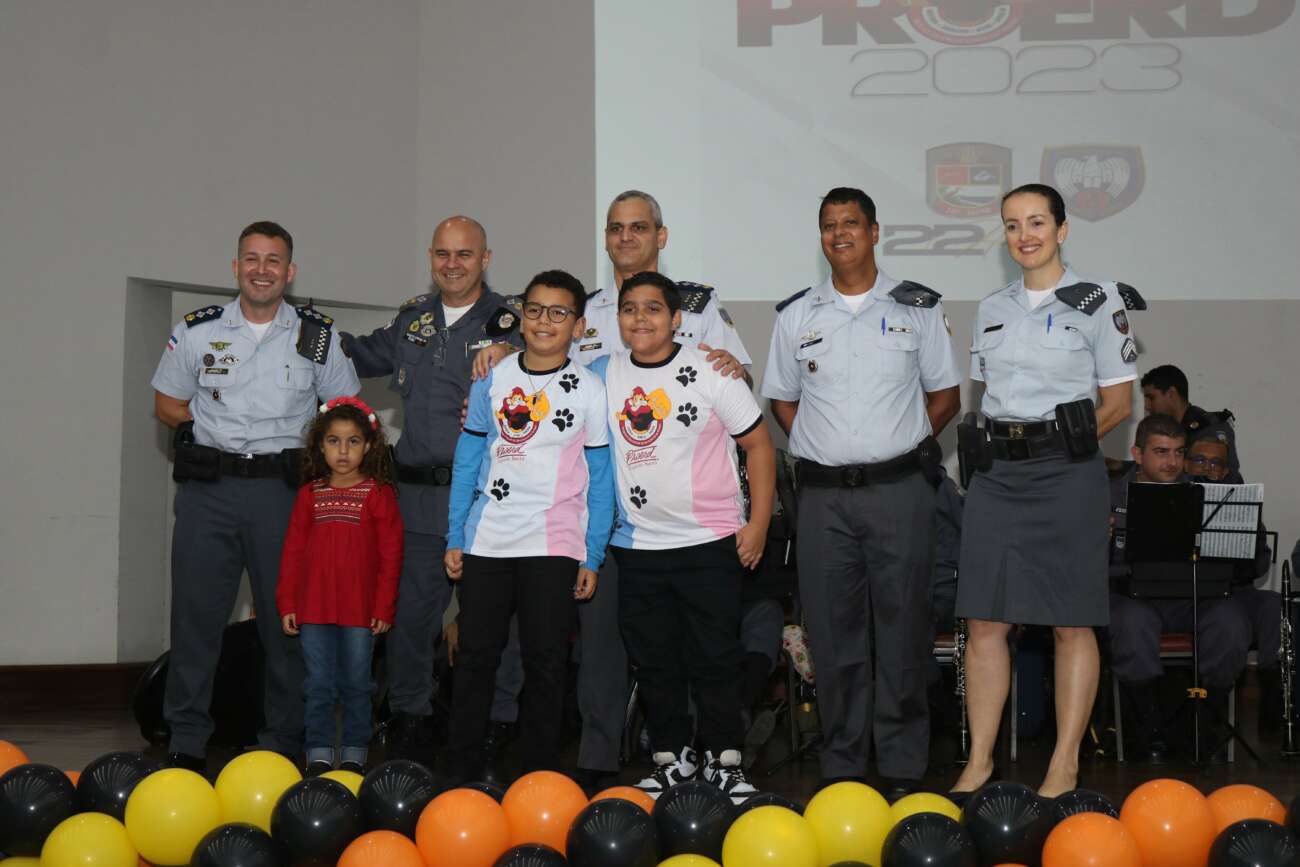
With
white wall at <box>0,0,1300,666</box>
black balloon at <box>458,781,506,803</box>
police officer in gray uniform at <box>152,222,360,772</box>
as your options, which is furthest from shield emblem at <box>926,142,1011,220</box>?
black balloon at <box>458,781,506,803</box>

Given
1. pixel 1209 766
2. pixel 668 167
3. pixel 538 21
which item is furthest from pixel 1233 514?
pixel 538 21

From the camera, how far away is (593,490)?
12.6ft

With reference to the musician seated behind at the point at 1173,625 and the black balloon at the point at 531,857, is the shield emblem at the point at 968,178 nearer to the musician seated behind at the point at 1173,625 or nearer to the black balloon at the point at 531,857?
the musician seated behind at the point at 1173,625

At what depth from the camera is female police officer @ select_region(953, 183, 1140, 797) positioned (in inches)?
145

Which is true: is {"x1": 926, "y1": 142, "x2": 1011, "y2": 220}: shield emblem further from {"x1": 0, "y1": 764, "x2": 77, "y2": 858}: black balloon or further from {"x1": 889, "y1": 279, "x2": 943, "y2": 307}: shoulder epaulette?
{"x1": 0, "y1": 764, "x2": 77, "y2": 858}: black balloon

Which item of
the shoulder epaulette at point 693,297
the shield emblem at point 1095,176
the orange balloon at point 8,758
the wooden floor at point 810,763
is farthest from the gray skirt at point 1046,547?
the shield emblem at point 1095,176

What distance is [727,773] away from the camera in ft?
12.3

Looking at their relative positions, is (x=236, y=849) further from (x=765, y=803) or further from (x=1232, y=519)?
(x=1232, y=519)

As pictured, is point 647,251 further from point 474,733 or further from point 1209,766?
point 1209,766

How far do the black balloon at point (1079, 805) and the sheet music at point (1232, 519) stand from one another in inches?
94.8

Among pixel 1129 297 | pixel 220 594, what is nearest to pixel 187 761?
pixel 220 594

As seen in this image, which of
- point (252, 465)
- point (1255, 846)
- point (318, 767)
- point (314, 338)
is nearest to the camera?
point (1255, 846)

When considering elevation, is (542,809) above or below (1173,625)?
below

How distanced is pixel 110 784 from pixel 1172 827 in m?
2.33
